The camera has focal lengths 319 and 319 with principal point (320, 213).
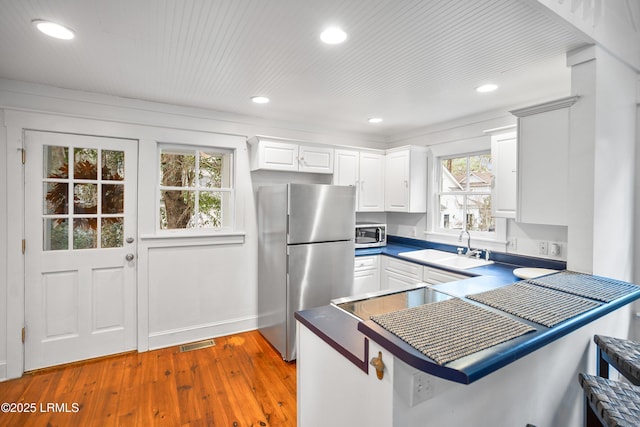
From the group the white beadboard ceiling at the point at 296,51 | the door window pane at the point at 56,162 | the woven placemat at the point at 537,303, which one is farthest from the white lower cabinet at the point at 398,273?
the door window pane at the point at 56,162

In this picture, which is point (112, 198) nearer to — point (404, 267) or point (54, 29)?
point (54, 29)

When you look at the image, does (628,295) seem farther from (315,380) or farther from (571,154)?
(315,380)

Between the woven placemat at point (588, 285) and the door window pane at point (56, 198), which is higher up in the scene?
the door window pane at point (56, 198)

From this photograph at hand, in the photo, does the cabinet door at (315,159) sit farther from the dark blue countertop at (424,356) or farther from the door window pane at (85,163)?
the dark blue countertop at (424,356)

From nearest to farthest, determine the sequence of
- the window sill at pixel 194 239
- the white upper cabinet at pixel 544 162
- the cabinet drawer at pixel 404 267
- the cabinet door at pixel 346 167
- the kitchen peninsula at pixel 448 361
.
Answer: the kitchen peninsula at pixel 448 361
the white upper cabinet at pixel 544 162
the window sill at pixel 194 239
the cabinet drawer at pixel 404 267
the cabinet door at pixel 346 167

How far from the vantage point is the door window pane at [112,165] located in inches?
112

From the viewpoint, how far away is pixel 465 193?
348 centimetres

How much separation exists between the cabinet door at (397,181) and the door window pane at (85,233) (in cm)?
310

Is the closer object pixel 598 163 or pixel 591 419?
pixel 591 419

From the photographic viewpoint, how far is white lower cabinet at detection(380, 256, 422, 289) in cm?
317

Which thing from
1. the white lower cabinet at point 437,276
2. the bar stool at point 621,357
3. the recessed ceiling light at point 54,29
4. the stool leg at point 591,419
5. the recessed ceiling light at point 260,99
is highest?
the recessed ceiling light at point 260,99

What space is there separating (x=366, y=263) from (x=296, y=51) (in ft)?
7.79

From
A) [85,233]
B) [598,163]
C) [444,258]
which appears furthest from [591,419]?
[85,233]

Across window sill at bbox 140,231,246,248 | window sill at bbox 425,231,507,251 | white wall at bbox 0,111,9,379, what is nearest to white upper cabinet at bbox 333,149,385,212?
window sill at bbox 425,231,507,251
